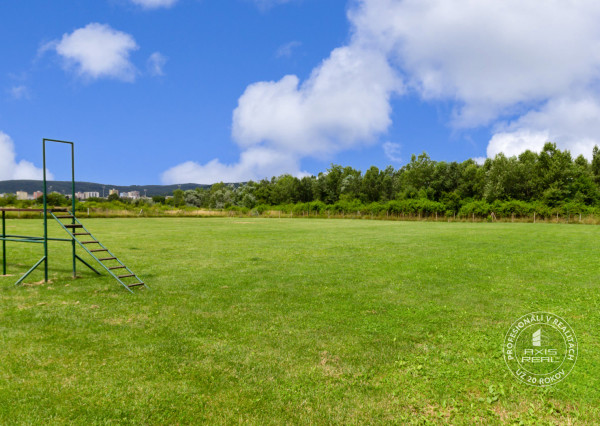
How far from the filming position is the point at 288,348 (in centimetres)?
609

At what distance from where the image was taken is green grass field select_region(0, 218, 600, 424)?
4.37 metres

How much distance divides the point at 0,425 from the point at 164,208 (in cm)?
7871

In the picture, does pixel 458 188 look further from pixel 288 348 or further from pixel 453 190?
pixel 288 348

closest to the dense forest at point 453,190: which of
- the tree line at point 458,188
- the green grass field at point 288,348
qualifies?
the tree line at point 458,188

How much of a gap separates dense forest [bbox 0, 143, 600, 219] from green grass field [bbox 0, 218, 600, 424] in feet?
179

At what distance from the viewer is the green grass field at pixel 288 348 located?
4.37 m

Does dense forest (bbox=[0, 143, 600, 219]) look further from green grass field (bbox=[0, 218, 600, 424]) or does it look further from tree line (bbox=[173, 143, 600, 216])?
green grass field (bbox=[0, 218, 600, 424])

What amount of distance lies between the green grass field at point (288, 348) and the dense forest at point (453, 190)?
54.6 m

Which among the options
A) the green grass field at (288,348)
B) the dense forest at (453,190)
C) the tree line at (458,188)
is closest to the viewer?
the green grass field at (288,348)

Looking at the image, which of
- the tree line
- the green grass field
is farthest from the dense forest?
the green grass field

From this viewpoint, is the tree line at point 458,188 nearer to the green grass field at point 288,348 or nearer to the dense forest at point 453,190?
Answer: the dense forest at point 453,190

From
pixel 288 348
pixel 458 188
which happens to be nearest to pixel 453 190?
pixel 458 188

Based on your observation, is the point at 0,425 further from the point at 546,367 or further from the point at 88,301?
the point at 546,367

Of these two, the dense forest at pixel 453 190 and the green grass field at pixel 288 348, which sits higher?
the dense forest at pixel 453 190
